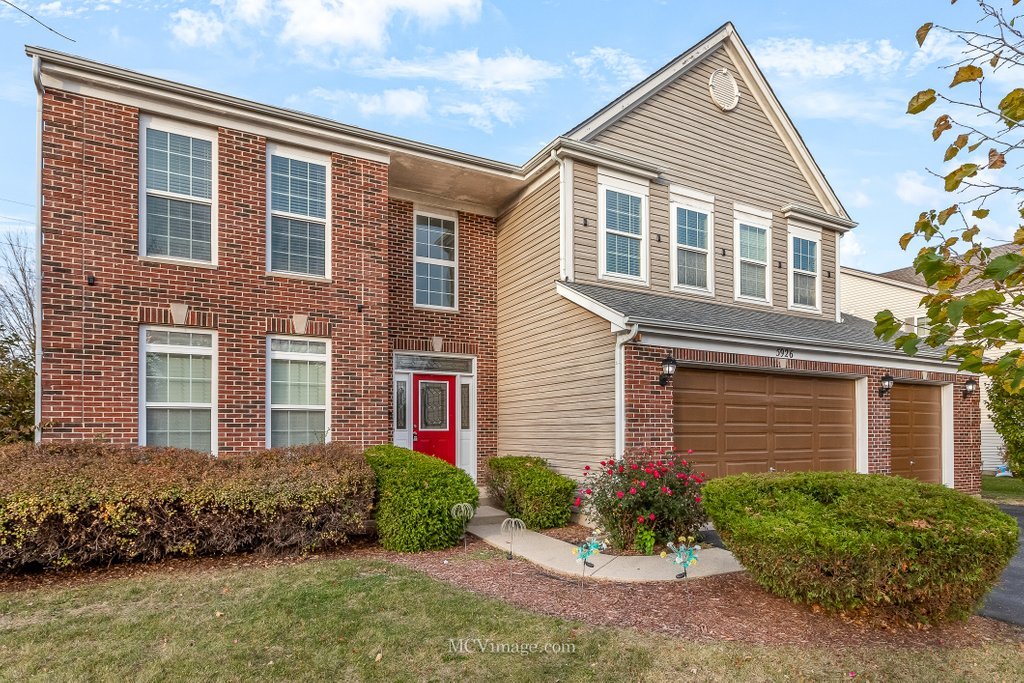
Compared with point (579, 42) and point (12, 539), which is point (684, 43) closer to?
point (579, 42)

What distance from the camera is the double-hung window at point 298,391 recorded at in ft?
29.6

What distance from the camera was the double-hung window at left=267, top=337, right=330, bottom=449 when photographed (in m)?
9.02

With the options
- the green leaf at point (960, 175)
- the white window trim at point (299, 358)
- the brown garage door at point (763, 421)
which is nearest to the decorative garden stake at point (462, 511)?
the white window trim at point (299, 358)

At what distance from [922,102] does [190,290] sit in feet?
27.8

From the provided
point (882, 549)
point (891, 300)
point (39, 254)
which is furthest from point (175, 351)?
point (891, 300)

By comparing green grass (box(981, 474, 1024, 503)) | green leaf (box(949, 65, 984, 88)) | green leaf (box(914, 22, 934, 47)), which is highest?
green leaf (box(914, 22, 934, 47))

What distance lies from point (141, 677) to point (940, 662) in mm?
5386

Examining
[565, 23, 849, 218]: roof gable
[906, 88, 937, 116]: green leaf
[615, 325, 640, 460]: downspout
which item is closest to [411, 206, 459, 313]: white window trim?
[565, 23, 849, 218]: roof gable

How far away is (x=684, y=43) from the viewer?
12.1 m

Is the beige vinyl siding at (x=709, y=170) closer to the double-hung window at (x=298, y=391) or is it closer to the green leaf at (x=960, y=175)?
the double-hung window at (x=298, y=391)

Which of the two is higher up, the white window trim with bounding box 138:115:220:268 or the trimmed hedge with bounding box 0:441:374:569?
the white window trim with bounding box 138:115:220:268

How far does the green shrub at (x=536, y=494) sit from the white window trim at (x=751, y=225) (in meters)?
5.35

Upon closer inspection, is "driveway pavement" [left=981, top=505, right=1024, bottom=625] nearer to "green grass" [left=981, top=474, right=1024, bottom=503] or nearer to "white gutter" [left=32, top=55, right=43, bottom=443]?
"green grass" [left=981, top=474, right=1024, bottom=503]

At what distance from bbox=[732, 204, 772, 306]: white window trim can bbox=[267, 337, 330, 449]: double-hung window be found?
7703mm
